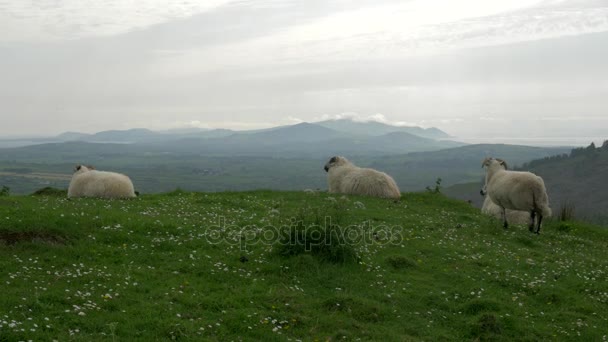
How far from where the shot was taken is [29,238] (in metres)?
13.8

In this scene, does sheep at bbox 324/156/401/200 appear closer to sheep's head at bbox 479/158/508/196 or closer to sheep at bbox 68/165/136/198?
sheep's head at bbox 479/158/508/196

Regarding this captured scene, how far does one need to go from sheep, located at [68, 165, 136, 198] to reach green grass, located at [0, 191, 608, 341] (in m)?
4.58

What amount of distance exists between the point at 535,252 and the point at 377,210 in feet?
25.1

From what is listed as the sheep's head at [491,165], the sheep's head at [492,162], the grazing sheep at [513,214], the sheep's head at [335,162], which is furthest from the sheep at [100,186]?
the grazing sheep at [513,214]

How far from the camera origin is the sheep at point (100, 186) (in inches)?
965

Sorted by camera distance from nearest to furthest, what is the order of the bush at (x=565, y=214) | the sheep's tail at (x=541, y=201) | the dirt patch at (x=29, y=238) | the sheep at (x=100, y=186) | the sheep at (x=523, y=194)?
the dirt patch at (x=29, y=238)
the sheep's tail at (x=541, y=201)
the sheep at (x=523, y=194)
the sheep at (x=100, y=186)
the bush at (x=565, y=214)

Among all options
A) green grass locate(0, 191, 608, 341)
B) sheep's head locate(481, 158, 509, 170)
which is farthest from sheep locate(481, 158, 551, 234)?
sheep's head locate(481, 158, 509, 170)

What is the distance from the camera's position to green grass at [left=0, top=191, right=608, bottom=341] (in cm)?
997

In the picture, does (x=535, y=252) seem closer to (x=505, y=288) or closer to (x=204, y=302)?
(x=505, y=288)

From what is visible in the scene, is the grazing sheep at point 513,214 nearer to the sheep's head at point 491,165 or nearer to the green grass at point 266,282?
the sheep's head at point 491,165

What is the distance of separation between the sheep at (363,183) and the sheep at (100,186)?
12359 millimetres

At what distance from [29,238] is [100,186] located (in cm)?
1118

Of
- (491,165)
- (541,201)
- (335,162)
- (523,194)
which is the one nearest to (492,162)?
(491,165)

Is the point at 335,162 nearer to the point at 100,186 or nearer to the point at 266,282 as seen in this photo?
the point at 100,186
